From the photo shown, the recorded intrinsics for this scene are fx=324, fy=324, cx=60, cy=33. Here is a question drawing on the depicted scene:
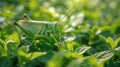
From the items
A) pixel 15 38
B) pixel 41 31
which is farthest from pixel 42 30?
pixel 15 38

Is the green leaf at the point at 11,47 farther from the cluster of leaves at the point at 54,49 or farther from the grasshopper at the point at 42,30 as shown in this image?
the grasshopper at the point at 42,30

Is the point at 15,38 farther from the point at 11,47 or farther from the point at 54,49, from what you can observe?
the point at 54,49

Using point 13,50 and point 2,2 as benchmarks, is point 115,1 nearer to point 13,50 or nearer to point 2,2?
point 2,2

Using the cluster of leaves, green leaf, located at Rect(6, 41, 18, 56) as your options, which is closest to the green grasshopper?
the cluster of leaves

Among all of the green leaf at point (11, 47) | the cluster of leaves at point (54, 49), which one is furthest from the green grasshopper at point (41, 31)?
the green leaf at point (11, 47)

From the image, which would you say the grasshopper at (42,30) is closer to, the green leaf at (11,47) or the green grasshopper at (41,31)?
the green grasshopper at (41,31)

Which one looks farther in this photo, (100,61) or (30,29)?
(30,29)

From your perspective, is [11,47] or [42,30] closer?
[11,47]

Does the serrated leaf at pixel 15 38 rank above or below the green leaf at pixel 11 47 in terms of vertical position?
above

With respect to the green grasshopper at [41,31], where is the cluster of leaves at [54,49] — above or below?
below

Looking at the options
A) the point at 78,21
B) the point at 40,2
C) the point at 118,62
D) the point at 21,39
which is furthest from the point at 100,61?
the point at 40,2

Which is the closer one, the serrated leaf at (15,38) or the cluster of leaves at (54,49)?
the cluster of leaves at (54,49)
